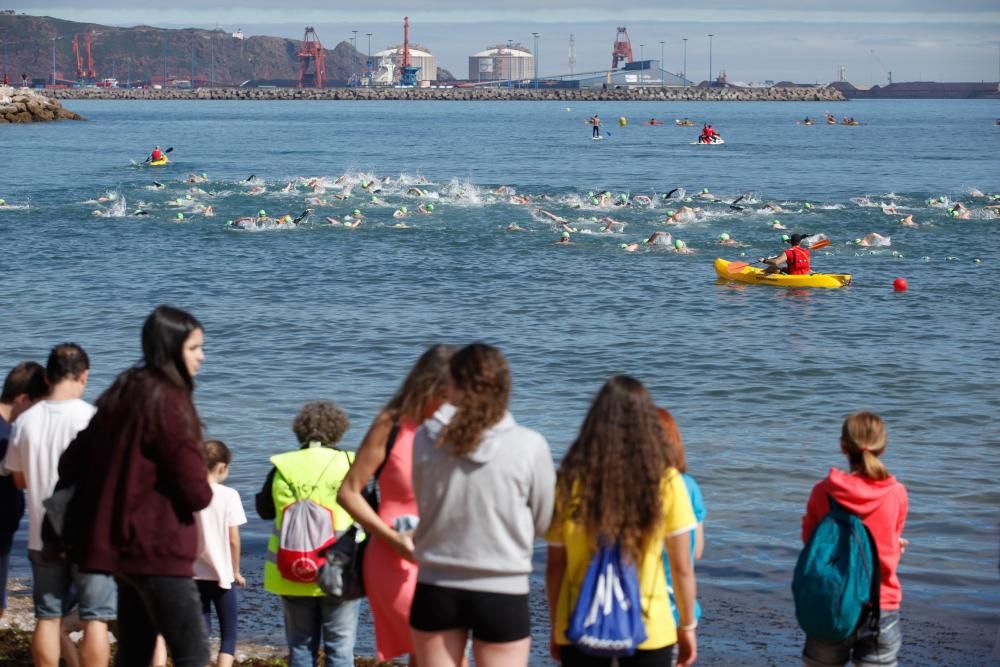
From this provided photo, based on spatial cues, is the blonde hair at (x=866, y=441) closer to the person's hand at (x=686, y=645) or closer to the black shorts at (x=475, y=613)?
the person's hand at (x=686, y=645)

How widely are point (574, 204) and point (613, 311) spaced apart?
15912mm

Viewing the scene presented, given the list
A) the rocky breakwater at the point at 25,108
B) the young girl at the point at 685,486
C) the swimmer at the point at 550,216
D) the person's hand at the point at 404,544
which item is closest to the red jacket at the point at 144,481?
the person's hand at the point at 404,544

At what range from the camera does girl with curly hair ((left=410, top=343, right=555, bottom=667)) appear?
4320 millimetres

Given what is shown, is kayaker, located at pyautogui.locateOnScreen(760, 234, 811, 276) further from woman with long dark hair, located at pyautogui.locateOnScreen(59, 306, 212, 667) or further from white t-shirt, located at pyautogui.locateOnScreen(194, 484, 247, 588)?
woman with long dark hair, located at pyautogui.locateOnScreen(59, 306, 212, 667)

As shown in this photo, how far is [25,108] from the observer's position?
98938 mm

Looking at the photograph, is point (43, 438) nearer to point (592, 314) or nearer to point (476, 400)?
point (476, 400)

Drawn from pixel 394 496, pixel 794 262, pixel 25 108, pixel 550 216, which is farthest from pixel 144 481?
pixel 25 108

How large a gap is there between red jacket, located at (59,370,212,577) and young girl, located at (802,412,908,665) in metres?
2.38

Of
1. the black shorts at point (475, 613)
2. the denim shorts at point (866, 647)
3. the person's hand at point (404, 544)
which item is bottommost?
the denim shorts at point (866, 647)

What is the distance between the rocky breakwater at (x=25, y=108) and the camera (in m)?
96.5

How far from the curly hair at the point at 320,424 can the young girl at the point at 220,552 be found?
0.73 m

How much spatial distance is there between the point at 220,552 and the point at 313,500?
92 centimetres

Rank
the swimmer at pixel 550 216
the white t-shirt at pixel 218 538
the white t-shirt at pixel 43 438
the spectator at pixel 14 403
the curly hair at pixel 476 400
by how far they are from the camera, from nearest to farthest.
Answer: the curly hair at pixel 476 400, the white t-shirt at pixel 43 438, the spectator at pixel 14 403, the white t-shirt at pixel 218 538, the swimmer at pixel 550 216

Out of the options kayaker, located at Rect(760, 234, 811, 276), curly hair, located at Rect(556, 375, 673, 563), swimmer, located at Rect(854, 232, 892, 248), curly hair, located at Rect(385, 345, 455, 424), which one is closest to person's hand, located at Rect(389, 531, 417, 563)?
curly hair, located at Rect(385, 345, 455, 424)
